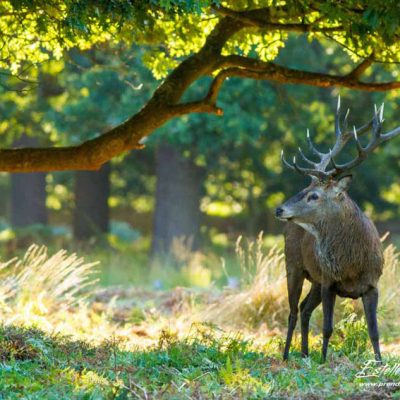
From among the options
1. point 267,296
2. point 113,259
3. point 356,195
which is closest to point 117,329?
point 267,296

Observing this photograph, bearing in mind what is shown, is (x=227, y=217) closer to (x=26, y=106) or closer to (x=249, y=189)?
(x=249, y=189)

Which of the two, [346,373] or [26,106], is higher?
[26,106]

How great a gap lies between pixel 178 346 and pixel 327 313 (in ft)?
4.52

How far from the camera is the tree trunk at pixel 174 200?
71.1ft

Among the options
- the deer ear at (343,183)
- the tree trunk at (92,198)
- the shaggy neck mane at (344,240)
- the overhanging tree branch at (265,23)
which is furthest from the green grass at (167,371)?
the tree trunk at (92,198)

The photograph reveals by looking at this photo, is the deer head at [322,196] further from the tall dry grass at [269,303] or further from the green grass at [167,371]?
the tall dry grass at [269,303]

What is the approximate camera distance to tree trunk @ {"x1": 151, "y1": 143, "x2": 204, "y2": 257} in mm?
21672

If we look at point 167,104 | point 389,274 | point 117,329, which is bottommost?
point 117,329

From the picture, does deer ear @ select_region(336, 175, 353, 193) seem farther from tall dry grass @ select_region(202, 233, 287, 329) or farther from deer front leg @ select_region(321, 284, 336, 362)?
tall dry grass @ select_region(202, 233, 287, 329)

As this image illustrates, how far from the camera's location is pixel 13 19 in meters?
9.39

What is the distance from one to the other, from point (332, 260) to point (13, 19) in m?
3.94
